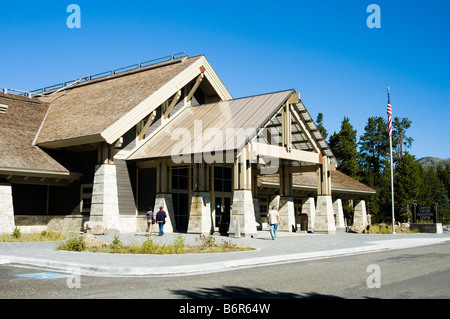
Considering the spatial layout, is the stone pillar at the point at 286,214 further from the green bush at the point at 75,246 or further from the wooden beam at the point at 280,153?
the green bush at the point at 75,246

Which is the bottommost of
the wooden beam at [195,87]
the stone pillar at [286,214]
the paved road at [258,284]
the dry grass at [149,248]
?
the paved road at [258,284]

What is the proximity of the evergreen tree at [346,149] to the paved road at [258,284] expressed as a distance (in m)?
45.4

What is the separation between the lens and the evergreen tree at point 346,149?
5741 cm

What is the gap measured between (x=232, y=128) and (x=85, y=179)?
30.2 feet

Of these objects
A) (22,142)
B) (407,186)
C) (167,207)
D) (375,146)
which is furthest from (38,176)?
(375,146)

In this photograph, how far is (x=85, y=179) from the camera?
90.3 ft

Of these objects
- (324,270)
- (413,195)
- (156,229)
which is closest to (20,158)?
(156,229)

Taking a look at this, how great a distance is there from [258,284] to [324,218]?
19.5 m

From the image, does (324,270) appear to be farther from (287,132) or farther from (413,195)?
(413,195)

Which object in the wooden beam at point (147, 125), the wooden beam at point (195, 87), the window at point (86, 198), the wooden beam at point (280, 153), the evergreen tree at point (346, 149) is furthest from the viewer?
the evergreen tree at point (346, 149)

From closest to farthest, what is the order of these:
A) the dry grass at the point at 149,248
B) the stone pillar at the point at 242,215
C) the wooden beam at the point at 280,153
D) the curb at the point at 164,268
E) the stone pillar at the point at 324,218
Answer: the curb at the point at 164,268 < the dry grass at the point at 149,248 < the stone pillar at the point at 242,215 < the wooden beam at the point at 280,153 < the stone pillar at the point at 324,218

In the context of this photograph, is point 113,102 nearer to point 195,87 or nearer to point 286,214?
point 195,87

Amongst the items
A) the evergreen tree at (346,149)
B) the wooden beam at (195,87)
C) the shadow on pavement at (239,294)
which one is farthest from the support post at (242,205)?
the evergreen tree at (346,149)

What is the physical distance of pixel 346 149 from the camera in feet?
193
